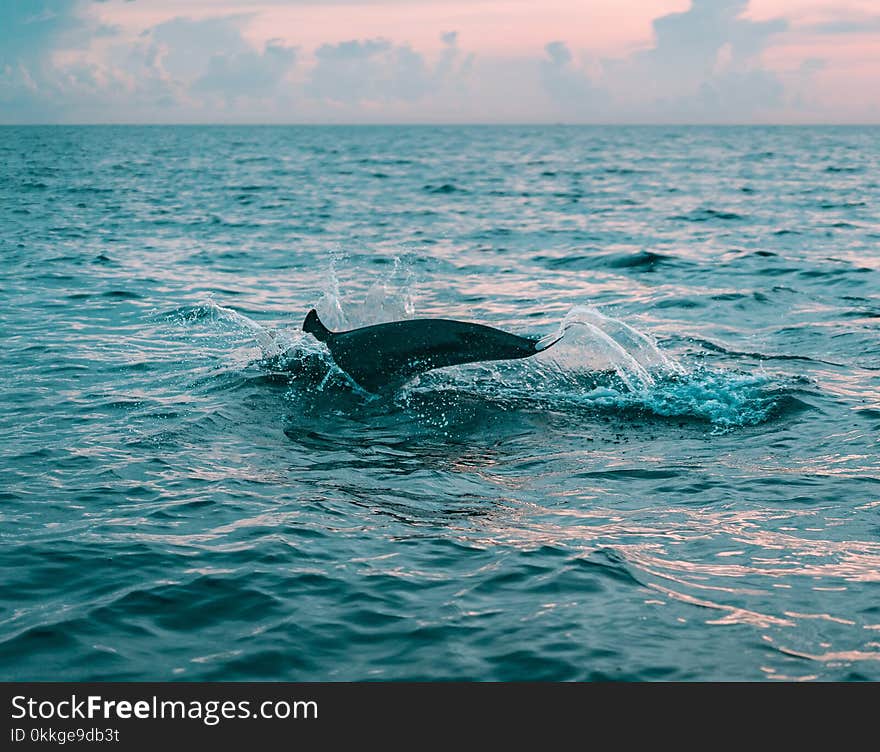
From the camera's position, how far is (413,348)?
10383 millimetres

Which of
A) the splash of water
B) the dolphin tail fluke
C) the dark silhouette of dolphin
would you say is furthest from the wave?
the dolphin tail fluke

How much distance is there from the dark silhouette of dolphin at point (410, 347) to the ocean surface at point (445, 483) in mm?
540

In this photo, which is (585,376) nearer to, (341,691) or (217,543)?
(217,543)

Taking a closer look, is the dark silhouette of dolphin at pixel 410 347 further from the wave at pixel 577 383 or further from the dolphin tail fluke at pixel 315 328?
the wave at pixel 577 383

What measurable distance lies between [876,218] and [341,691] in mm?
32635

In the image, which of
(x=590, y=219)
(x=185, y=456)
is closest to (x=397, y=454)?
(x=185, y=456)

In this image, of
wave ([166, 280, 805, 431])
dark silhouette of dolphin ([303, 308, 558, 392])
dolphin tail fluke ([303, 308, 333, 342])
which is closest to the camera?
dark silhouette of dolphin ([303, 308, 558, 392])

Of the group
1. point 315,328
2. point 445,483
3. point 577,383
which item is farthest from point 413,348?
point 577,383

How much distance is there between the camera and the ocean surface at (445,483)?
589cm

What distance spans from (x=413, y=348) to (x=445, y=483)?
2.13 m

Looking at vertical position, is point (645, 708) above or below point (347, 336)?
below

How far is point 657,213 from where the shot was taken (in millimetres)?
36531

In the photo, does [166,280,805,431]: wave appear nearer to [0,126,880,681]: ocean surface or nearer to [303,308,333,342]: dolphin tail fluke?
[0,126,880,681]: ocean surface

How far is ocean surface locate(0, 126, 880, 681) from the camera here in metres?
5.89
